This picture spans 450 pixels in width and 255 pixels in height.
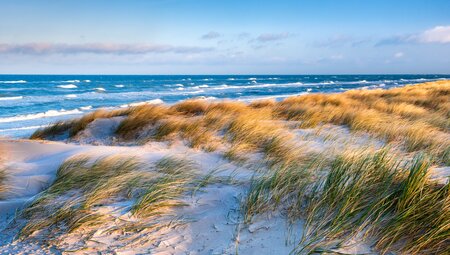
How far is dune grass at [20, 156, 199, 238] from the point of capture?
8.89 ft

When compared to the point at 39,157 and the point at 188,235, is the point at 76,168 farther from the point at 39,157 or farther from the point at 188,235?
the point at 188,235

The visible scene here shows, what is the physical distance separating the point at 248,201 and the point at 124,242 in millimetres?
983

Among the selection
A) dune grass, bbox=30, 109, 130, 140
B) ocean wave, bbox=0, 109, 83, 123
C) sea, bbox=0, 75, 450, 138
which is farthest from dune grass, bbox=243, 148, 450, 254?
ocean wave, bbox=0, 109, 83, 123

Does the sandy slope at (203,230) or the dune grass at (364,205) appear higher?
the dune grass at (364,205)

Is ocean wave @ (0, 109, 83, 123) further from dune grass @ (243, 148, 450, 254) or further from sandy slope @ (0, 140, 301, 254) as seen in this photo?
dune grass @ (243, 148, 450, 254)

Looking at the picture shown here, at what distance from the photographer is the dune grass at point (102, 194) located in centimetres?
271

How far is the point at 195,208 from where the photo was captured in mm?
2951

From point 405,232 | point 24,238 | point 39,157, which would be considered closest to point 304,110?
point 39,157

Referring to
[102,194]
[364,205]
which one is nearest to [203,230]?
[102,194]

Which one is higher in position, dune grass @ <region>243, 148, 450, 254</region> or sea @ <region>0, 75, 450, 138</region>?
dune grass @ <region>243, 148, 450, 254</region>

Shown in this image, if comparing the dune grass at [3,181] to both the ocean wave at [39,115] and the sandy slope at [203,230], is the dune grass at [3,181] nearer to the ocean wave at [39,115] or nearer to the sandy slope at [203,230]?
the sandy slope at [203,230]

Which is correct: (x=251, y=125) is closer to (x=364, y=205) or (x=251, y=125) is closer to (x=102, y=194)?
(x=102, y=194)

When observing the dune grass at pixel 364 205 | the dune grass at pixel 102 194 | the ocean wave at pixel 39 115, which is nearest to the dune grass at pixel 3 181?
the dune grass at pixel 102 194

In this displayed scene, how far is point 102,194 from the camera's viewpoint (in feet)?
10.3
